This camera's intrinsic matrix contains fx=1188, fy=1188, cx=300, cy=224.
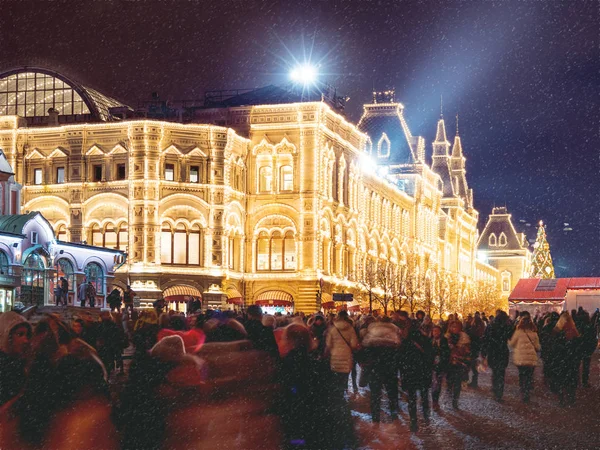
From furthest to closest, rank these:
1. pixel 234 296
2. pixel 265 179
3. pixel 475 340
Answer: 1. pixel 265 179
2. pixel 234 296
3. pixel 475 340

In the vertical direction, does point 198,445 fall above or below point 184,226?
below

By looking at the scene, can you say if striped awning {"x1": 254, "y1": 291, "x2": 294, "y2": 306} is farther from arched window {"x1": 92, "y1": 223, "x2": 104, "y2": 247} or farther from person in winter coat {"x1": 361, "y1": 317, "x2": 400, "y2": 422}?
person in winter coat {"x1": 361, "y1": 317, "x2": 400, "y2": 422}

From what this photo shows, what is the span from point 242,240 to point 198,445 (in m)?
50.7

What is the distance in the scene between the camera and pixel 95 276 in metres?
54.1

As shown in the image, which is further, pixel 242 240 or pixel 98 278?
pixel 242 240

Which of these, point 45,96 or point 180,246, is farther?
point 45,96

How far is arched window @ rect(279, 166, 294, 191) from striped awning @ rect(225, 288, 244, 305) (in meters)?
6.20

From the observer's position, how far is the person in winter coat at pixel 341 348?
16875mm

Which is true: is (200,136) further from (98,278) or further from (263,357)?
(263,357)

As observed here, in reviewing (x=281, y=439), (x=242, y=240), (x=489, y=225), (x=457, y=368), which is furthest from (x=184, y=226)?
(x=489, y=225)

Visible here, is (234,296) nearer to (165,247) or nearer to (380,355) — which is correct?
(165,247)

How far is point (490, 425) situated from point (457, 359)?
9.39 ft

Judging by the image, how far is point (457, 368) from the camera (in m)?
20.4

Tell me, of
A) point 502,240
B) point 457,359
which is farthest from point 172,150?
point 502,240
